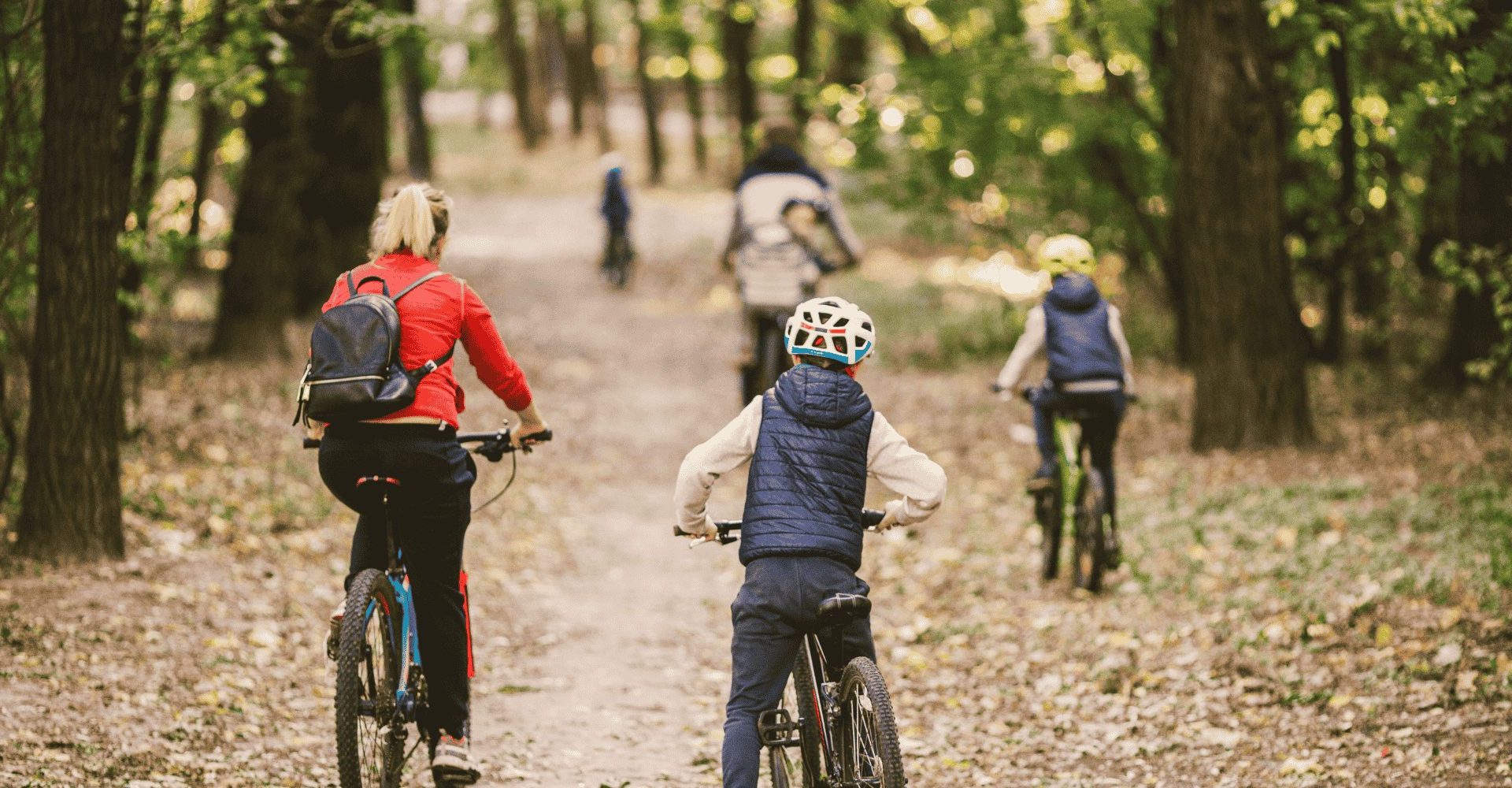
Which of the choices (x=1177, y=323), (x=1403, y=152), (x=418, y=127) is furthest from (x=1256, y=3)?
A: (x=418, y=127)

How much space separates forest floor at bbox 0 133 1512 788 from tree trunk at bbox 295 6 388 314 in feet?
10.9

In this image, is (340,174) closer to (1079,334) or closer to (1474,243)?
(1079,334)

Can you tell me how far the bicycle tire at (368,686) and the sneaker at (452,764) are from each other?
13 cm

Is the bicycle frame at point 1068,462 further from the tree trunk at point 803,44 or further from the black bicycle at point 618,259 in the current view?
the tree trunk at point 803,44

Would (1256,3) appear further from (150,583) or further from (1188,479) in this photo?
(150,583)

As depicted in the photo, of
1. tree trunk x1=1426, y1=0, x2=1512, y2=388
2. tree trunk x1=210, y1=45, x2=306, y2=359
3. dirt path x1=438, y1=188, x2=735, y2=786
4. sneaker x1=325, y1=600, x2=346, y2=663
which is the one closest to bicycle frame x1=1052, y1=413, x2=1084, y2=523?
dirt path x1=438, y1=188, x2=735, y2=786

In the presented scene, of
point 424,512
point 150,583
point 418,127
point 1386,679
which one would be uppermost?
point 418,127

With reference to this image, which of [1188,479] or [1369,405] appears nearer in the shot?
[1188,479]

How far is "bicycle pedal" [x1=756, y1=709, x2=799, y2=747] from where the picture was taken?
15.6ft

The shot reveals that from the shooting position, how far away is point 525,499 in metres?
11.9

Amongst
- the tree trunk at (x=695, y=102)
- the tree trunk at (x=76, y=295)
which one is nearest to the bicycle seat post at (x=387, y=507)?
the tree trunk at (x=76, y=295)

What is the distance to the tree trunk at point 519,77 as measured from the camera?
43250mm

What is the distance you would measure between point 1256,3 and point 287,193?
9.16m

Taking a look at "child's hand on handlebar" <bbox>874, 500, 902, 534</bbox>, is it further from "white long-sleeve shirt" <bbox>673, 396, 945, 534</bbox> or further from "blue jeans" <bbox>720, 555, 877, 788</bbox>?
"blue jeans" <bbox>720, 555, 877, 788</bbox>
